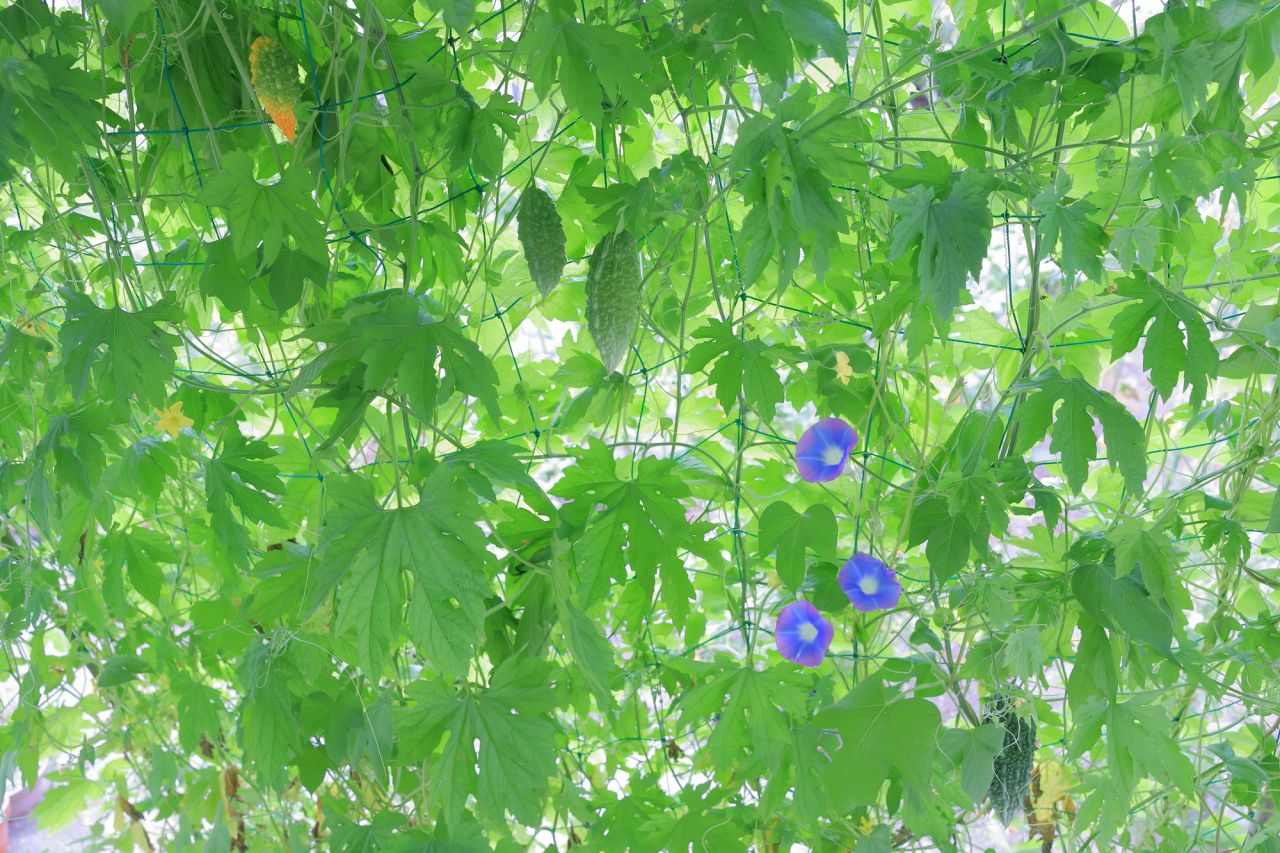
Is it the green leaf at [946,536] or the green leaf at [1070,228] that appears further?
the green leaf at [946,536]

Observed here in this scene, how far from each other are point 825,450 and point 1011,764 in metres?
0.47

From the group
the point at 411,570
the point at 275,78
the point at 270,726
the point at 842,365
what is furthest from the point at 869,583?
the point at 275,78

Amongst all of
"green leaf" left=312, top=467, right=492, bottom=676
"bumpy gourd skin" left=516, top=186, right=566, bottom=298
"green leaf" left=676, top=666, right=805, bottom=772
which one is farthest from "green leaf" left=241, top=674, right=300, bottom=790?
"bumpy gourd skin" left=516, top=186, right=566, bottom=298

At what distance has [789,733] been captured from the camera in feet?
4.08

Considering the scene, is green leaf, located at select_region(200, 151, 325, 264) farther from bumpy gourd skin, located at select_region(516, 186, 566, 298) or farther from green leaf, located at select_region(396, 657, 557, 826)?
green leaf, located at select_region(396, 657, 557, 826)

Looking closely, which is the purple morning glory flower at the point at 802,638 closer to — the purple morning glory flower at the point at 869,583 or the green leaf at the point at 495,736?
the purple morning glory flower at the point at 869,583

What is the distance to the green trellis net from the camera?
104 centimetres

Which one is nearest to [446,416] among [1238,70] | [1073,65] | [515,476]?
[515,476]

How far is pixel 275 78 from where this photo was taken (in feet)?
3.78

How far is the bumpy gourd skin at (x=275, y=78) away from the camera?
1146 mm

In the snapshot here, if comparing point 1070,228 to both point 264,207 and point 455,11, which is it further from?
point 264,207

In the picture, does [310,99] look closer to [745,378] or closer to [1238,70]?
[745,378]

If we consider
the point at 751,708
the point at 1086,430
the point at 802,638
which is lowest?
the point at 751,708

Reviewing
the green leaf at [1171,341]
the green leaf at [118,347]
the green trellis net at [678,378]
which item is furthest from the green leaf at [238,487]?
the green leaf at [1171,341]
